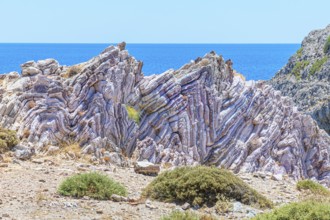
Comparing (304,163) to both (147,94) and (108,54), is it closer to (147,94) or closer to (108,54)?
(147,94)

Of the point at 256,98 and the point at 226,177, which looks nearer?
the point at 226,177

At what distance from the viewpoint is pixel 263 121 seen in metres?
35.2

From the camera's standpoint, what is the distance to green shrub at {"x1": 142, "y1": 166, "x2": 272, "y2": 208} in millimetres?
20172

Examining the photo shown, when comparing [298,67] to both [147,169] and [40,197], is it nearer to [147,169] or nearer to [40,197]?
[147,169]

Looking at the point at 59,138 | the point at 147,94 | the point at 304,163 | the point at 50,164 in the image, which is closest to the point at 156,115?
the point at 147,94

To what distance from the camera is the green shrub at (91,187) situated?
20094 millimetres

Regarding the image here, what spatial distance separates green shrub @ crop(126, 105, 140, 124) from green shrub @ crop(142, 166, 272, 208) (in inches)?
404

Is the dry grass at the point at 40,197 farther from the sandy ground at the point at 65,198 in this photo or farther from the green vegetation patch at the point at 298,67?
the green vegetation patch at the point at 298,67

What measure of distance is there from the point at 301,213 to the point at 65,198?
7756 mm

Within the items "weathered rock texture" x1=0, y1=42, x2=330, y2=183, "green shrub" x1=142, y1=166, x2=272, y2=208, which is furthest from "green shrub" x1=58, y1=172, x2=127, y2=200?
"weathered rock texture" x1=0, y1=42, x2=330, y2=183

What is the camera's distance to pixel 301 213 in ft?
49.4

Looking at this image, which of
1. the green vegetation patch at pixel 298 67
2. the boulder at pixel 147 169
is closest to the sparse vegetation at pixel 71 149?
the boulder at pixel 147 169

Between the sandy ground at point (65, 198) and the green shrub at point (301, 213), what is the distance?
369cm

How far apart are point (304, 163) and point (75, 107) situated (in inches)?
590
